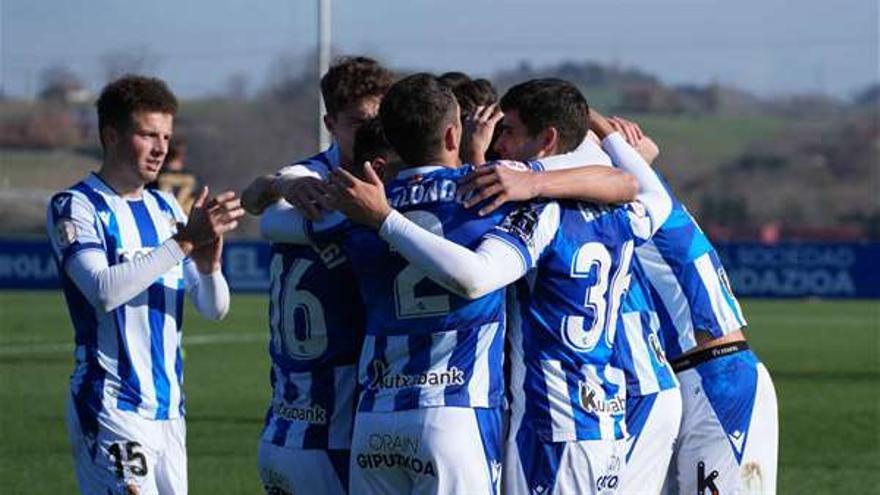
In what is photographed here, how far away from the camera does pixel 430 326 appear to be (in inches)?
239

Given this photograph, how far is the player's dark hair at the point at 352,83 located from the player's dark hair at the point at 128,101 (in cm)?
94

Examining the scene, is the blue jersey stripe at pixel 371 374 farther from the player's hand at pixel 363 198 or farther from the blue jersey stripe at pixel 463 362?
the player's hand at pixel 363 198

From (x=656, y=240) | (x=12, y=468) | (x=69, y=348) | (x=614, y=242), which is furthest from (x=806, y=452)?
(x=69, y=348)

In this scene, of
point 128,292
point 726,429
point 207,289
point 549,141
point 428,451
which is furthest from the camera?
point 207,289

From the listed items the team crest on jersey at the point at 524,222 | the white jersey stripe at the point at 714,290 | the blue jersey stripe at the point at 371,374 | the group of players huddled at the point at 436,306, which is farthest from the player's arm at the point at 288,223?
the white jersey stripe at the point at 714,290

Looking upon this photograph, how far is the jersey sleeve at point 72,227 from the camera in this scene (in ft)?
23.7

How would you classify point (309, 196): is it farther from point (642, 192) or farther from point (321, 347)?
point (642, 192)

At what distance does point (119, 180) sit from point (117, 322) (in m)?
0.59

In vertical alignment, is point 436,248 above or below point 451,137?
below

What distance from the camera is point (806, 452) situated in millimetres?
14375

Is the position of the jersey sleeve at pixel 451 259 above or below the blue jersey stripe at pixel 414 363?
above

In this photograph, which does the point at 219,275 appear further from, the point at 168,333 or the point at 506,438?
the point at 506,438

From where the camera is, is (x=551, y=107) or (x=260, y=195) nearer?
(x=551, y=107)

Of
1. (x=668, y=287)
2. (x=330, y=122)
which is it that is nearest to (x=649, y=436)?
(x=668, y=287)
